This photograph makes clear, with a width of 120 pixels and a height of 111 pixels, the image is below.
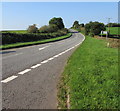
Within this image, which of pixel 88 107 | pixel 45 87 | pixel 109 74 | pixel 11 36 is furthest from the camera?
pixel 11 36

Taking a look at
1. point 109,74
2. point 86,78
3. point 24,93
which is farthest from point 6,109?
point 109,74

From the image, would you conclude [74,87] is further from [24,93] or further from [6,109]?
[6,109]

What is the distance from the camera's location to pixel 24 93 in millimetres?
5297

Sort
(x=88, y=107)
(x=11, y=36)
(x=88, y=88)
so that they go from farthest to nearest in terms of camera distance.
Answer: (x=11, y=36), (x=88, y=88), (x=88, y=107)

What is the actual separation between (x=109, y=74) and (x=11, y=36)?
26255 millimetres

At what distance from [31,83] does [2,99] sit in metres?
1.58

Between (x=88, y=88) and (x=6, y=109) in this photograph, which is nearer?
(x=6, y=109)

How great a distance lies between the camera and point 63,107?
4258 millimetres

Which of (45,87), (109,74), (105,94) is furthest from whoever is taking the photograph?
(109,74)

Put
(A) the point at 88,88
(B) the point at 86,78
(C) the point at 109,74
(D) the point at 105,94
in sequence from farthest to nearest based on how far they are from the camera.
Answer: (C) the point at 109,74 → (B) the point at 86,78 → (A) the point at 88,88 → (D) the point at 105,94

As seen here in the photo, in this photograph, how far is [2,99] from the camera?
4840 millimetres

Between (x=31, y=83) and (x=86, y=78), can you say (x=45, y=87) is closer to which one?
(x=31, y=83)

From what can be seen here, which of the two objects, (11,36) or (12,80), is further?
(11,36)

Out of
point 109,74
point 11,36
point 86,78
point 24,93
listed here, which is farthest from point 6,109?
point 11,36
